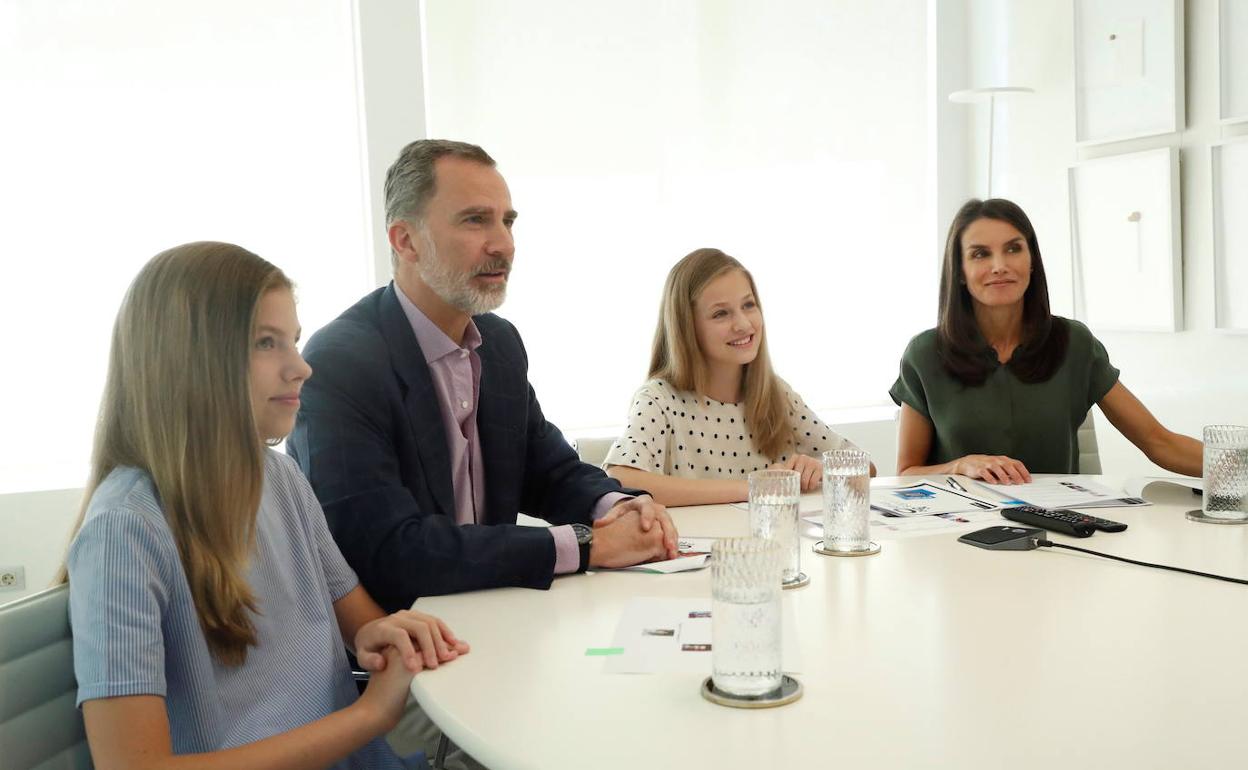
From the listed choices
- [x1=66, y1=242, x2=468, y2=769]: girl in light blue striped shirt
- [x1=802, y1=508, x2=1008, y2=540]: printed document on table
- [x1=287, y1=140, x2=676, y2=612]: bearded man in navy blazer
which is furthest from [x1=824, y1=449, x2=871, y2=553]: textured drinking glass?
[x1=66, y1=242, x2=468, y2=769]: girl in light blue striped shirt

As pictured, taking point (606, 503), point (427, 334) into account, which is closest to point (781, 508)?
point (606, 503)

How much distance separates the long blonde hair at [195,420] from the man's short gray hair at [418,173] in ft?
2.84

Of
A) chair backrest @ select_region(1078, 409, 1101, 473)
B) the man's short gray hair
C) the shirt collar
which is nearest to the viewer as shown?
the shirt collar

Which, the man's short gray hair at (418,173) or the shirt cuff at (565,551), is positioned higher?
the man's short gray hair at (418,173)

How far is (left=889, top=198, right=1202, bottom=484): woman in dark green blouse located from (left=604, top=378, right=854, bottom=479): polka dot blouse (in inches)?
11.5

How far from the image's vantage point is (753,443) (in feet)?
8.74

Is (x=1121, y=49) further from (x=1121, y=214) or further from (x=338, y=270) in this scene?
(x=338, y=270)

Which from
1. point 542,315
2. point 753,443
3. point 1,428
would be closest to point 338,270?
point 542,315

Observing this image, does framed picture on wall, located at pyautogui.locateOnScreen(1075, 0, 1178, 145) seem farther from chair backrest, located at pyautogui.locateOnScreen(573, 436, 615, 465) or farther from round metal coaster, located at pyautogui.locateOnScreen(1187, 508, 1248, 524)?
chair backrest, located at pyautogui.locateOnScreen(573, 436, 615, 465)

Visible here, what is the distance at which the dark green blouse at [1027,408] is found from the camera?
8.91ft

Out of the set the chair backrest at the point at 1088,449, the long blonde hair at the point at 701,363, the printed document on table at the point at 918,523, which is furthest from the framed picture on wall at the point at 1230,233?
the printed document on table at the point at 918,523

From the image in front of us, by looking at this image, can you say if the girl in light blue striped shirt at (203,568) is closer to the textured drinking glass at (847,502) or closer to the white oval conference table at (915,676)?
the white oval conference table at (915,676)

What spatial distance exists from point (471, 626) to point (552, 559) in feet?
0.73

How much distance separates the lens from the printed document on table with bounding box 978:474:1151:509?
2059 millimetres
